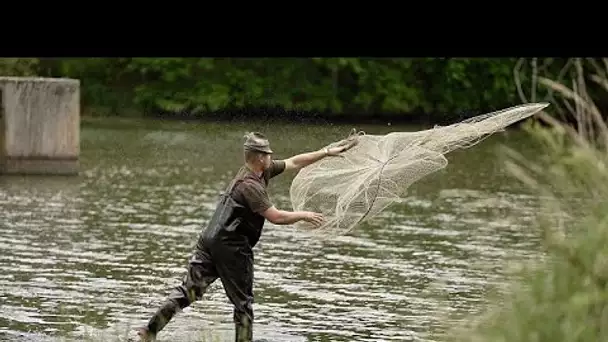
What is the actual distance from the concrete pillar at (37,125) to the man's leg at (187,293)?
48.6 ft

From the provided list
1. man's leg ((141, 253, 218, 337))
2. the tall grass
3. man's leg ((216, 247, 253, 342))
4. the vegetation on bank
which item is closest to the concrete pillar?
man's leg ((141, 253, 218, 337))

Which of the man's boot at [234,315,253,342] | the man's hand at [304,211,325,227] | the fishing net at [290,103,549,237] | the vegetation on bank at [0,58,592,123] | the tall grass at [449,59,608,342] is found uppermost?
the vegetation on bank at [0,58,592,123]

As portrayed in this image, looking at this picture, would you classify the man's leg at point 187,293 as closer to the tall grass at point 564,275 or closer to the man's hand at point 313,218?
the man's hand at point 313,218

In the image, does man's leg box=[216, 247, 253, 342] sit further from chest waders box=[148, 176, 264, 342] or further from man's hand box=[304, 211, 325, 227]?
man's hand box=[304, 211, 325, 227]

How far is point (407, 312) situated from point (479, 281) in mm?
2401

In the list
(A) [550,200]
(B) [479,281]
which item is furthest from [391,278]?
(A) [550,200]

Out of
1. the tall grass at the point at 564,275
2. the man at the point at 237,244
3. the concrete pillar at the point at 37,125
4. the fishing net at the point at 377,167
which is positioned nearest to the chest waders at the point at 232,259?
the man at the point at 237,244

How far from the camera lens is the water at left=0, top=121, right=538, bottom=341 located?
43.8ft

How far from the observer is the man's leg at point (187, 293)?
12086 mm

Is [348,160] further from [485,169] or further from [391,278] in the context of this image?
[485,169]

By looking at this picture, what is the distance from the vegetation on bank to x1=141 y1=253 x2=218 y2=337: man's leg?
134ft

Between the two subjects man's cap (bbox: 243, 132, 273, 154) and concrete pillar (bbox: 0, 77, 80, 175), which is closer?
man's cap (bbox: 243, 132, 273, 154)

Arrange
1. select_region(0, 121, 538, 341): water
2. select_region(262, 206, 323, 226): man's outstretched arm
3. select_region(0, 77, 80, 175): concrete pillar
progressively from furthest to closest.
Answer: select_region(0, 77, 80, 175): concrete pillar < select_region(0, 121, 538, 341): water < select_region(262, 206, 323, 226): man's outstretched arm
